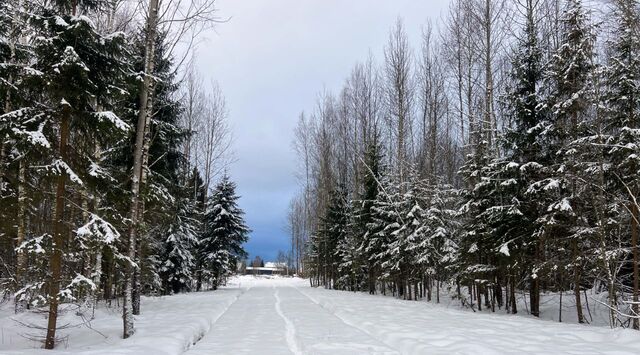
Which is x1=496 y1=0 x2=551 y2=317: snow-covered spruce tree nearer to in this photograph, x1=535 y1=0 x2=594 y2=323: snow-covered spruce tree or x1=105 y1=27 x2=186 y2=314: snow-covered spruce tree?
x1=535 y1=0 x2=594 y2=323: snow-covered spruce tree

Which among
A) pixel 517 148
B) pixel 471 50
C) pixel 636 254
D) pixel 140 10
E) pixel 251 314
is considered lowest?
pixel 251 314

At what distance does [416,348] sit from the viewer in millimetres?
7133

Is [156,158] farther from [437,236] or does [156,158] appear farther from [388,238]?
[388,238]

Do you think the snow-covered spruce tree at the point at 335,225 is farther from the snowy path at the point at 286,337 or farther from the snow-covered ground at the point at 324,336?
the snow-covered ground at the point at 324,336

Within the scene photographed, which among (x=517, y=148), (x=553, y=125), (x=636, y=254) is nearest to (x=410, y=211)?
(x=517, y=148)

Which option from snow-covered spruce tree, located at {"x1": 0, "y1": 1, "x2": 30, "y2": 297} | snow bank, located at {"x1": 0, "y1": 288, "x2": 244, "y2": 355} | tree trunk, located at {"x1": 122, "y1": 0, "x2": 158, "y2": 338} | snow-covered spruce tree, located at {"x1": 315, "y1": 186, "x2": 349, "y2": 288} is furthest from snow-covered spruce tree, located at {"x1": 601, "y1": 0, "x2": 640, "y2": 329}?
snow-covered spruce tree, located at {"x1": 315, "y1": 186, "x2": 349, "y2": 288}

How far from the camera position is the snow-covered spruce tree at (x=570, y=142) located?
1092 centimetres

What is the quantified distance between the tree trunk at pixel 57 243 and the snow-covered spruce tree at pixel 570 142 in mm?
10784

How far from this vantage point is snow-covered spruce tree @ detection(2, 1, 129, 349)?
714 centimetres

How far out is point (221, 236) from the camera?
2992 cm

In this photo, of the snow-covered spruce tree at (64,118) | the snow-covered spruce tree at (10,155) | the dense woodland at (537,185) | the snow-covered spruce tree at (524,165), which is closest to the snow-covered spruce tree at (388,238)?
the dense woodland at (537,185)

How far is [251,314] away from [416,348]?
769 cm

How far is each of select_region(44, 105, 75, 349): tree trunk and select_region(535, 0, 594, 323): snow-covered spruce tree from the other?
10784 mm

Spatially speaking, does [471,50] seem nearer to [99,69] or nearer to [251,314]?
[251,314]
